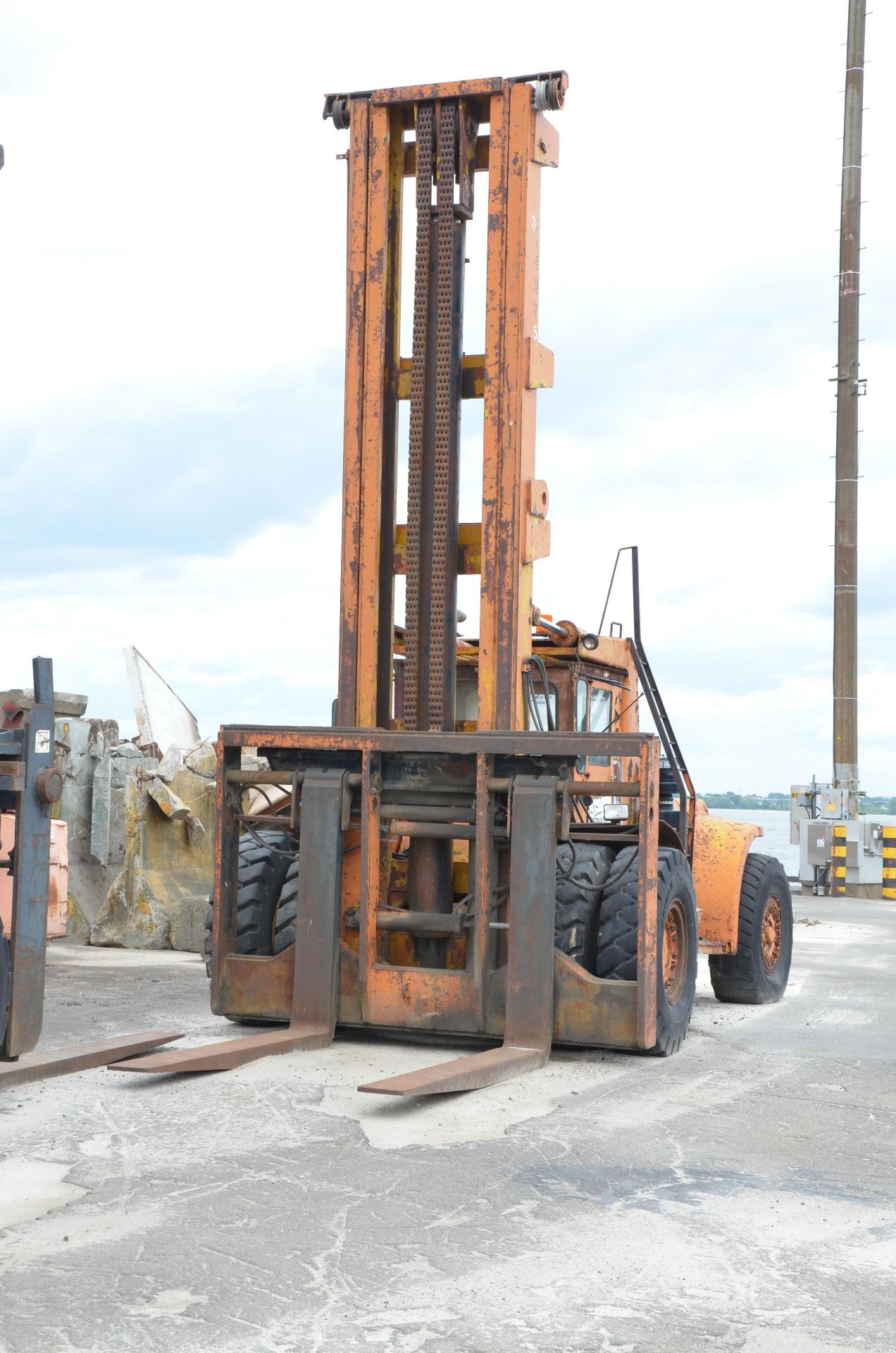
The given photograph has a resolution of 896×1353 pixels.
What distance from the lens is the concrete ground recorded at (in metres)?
3.67

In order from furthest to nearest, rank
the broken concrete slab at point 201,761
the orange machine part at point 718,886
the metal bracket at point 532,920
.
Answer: the broken concrete slab at point 201,761
the orange machine part at point 718,886
the metal bracket at point 532,920

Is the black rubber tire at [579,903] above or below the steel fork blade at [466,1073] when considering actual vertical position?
above

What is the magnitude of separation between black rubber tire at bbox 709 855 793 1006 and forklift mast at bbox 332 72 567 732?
263 cm

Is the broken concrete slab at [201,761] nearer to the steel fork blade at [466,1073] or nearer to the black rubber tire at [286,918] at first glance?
the black rubber tire at [286,918]

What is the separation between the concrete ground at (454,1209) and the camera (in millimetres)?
3674

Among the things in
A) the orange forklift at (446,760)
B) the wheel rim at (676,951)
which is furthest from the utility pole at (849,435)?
the wheel rim at (676,951)

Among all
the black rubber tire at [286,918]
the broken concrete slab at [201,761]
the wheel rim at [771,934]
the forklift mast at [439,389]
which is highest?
the forklift mast at [439,389]

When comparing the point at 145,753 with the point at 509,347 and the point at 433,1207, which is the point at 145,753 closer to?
the point at 509,347

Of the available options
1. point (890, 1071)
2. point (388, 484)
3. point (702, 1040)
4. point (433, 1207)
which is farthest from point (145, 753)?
point (433, 1207)

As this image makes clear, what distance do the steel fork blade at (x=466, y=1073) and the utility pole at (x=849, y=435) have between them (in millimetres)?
17583

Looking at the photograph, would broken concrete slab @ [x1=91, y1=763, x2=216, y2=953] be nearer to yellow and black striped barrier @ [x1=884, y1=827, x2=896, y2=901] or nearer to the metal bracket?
the metal bracket

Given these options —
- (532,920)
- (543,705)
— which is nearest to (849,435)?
(543,705)

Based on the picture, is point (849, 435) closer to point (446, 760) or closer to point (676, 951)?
point (676, 951)

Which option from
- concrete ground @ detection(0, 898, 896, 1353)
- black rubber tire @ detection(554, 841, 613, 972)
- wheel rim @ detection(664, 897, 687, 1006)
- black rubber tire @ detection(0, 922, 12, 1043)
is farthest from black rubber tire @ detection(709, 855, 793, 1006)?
black rubber tire @ detection(0, 922, 12, 1043)
